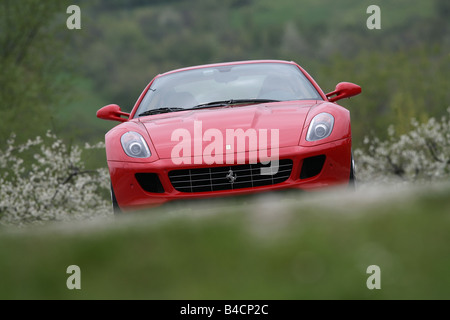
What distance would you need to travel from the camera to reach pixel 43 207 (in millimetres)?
13453

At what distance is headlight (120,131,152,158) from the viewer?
5160 mm

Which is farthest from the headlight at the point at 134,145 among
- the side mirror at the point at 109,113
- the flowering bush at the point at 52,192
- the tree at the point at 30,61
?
the tree at the point at 30,61

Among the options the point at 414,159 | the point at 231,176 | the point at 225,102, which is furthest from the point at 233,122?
the point at 414,159

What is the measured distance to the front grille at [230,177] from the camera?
4871mm

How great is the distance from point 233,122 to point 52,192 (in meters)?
9.00

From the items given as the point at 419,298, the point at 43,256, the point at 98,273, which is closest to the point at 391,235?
the point at 419,298

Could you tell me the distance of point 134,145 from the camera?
17.2ft

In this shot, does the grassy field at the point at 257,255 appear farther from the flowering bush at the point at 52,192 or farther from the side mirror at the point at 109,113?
the flowering bush at the point at 52,192

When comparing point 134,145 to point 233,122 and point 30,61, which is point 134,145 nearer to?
point 233,122

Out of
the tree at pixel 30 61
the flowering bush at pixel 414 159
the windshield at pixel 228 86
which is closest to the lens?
the windshield at pixel 228 86

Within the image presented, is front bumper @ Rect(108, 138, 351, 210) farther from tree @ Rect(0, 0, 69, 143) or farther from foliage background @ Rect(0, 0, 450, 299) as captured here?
tree @ Rect(0, 0, 69, 143)

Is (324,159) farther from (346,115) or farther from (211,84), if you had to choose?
(211,84)

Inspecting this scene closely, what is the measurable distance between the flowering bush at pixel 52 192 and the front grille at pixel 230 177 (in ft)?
28.0

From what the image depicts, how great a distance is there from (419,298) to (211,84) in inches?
209
